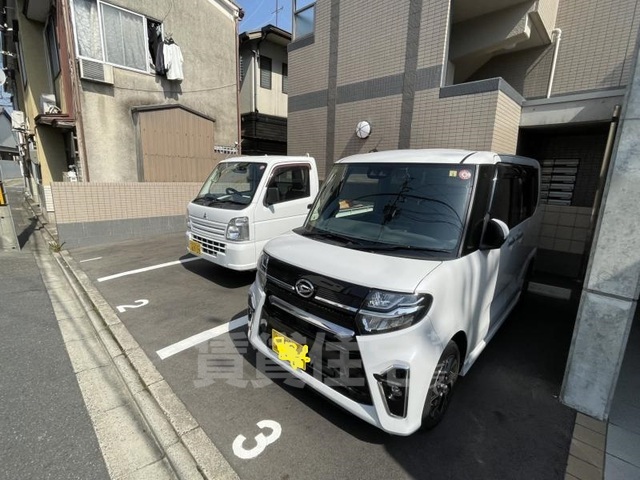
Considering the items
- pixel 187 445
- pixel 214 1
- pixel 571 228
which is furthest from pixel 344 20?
pixel 187 445

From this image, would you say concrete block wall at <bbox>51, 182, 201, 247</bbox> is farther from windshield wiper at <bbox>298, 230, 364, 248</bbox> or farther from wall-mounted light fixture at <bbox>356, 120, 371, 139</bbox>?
windshield wiper at <bbox>298, 230, 364, 248</bbox>

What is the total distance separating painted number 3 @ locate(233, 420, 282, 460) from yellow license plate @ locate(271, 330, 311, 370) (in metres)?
0.46

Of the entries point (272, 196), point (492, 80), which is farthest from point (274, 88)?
point (272, 196)

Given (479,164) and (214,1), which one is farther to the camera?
(214,1)

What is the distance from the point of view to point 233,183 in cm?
519

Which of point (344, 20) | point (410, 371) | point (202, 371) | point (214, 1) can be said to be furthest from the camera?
point (214, 1)

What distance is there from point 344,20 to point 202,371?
26.8ft

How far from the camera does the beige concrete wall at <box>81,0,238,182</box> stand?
8.03 meters

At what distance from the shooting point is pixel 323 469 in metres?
1.97

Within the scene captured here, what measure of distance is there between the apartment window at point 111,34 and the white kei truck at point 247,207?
17.8 ft

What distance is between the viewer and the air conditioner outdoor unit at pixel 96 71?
24.8ft

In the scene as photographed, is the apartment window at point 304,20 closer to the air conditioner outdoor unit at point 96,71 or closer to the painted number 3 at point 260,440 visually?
the air conditioner outdoor unit at point 96,71

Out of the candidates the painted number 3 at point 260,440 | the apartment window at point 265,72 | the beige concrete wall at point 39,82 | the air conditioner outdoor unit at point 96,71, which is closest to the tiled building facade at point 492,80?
the air conditioner outdoor unit at point 96,71

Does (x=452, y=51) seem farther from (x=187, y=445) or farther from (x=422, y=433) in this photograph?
(x=187, y=445)
